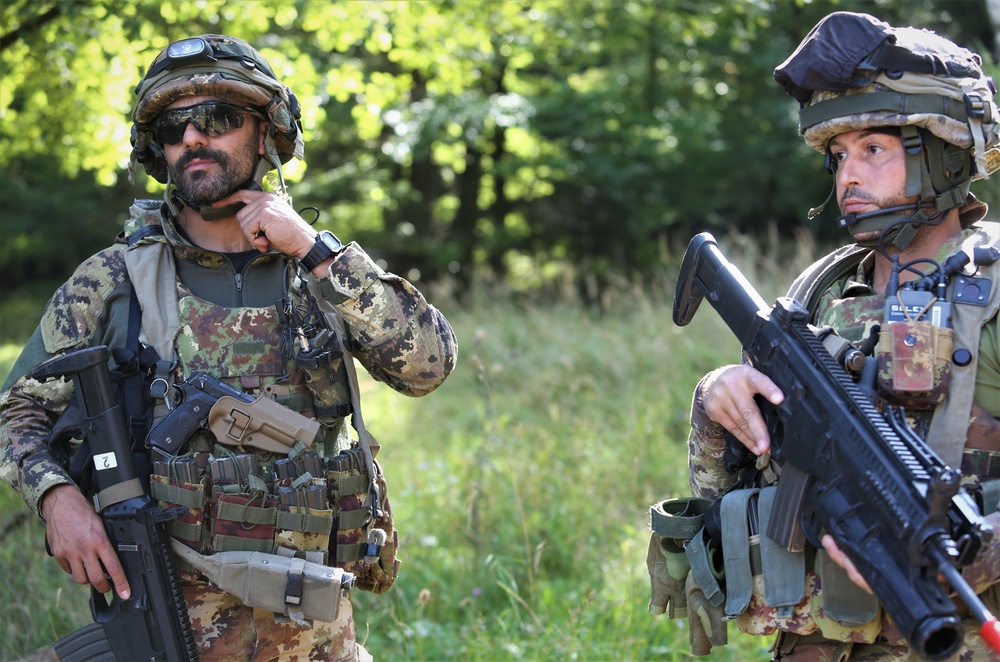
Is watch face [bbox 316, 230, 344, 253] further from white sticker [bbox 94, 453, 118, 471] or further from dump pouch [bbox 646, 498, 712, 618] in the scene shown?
dump pouch [bbox 646, 498, 712, 618]

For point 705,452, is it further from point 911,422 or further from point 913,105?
point 913,105

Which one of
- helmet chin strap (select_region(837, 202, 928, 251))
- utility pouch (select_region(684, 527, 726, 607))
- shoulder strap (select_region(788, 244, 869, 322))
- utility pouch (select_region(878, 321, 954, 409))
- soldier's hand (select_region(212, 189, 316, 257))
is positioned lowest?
utility pouch (select_region(684, 527, 726, 607))

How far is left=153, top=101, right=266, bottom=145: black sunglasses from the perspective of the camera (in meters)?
2.90

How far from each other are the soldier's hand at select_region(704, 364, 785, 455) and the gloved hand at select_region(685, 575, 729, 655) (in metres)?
0.43

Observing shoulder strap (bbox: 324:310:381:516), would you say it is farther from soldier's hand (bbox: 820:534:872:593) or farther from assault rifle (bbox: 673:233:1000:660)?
soldier's hand (bbox: 820:534:872:593)

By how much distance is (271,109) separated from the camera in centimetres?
305

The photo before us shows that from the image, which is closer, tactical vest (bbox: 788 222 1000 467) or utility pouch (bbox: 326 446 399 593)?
tactical vest (bbox: 788 222 1000 467)

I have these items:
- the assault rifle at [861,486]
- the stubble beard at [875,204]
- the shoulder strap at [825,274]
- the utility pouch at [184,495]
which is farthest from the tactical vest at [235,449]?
the stubble beard at [875,204]

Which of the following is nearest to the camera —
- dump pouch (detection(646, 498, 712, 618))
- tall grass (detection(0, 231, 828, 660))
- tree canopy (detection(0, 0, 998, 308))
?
dump pouch (detection(646, 498, 712, 618))

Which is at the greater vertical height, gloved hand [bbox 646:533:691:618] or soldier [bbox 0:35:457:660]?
soldier [bbox 0:35:457:660]

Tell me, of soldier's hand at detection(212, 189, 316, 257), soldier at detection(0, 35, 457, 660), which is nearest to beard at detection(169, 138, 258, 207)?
soldier at detection(0, 35, 457, 660)

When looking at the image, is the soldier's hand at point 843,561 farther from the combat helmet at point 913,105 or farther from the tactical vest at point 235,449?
the tactical vest at point 235,449

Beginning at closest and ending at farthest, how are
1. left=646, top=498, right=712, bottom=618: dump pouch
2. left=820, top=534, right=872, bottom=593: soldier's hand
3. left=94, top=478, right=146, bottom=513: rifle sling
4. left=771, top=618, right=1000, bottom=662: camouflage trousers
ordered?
left=820, top=534, right=872, bottom=593: soldier's hand < left=771, top=618, right=1000, bottom=662: camouflage trousers < left=646, top=498, right=712, bottom=618: dump pouch < left=94, top=478, right=146, bottom=513: rifle sling

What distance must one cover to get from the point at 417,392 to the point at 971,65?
1.84 metres
